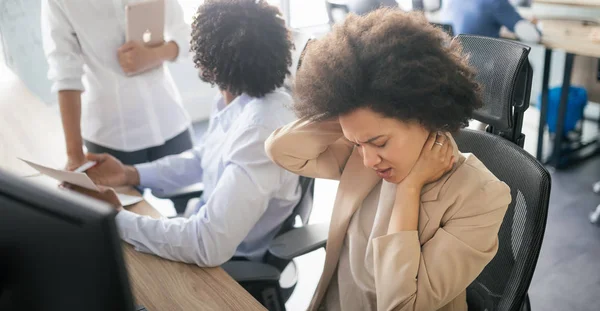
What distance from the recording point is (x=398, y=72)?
919mm

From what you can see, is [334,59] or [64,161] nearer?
[334,59]

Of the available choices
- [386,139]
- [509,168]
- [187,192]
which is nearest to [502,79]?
[509,168]

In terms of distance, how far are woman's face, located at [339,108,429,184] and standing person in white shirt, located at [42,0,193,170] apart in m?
1.06

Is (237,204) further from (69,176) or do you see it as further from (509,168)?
(509,168)

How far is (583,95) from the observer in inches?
136

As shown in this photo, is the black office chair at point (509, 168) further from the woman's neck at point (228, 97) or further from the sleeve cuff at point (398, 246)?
the woman's neck at point (228, 97)

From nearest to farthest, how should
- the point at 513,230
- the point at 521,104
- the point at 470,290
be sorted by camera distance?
the point at 513,230 < the point at 470,290 < the point at 521,104

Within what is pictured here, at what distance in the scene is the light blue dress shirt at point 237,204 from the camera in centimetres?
129

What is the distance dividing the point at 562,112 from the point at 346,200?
2.48 metres

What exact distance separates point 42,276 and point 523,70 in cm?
112

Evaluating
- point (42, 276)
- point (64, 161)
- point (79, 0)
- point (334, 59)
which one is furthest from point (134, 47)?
point (42, 276)

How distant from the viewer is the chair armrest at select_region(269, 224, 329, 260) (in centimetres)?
134

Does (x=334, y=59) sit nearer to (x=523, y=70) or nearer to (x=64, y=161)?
(x=523, y=70)

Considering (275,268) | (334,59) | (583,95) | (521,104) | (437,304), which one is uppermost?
(334,59)
